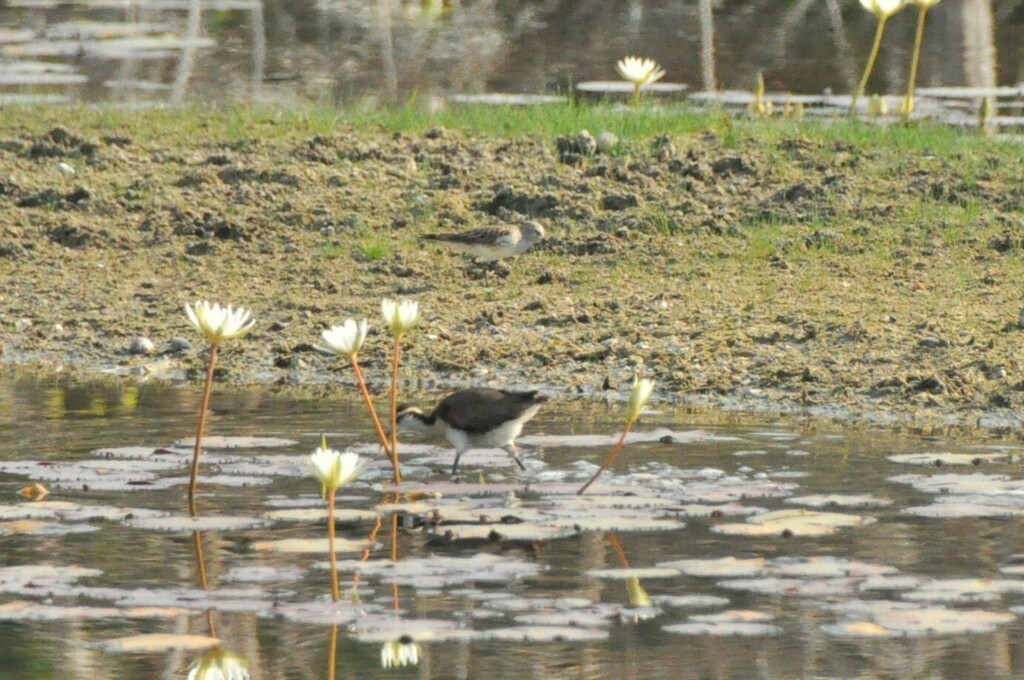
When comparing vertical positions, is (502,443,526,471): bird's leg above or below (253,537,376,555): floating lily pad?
above

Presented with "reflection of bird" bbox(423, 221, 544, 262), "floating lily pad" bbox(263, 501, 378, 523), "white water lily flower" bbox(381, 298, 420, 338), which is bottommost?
"floating lily pad" bbox(263, 501, 378, 523)

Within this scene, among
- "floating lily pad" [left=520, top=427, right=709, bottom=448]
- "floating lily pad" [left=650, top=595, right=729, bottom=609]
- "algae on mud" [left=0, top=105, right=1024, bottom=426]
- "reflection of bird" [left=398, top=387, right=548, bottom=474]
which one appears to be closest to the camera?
"floating lily pad" [left=650, top=595, right=729, bottom=609]

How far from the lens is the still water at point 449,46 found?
638 inches

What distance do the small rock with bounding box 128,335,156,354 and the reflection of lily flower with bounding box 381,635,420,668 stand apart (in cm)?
485

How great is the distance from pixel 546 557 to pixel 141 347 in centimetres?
416

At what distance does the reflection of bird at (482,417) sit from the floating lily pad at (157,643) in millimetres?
2098

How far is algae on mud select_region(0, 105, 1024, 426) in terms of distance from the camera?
9.05m

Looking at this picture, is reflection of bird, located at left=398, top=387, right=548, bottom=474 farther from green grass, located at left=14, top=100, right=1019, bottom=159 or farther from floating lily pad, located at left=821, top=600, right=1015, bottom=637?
green grass, located at left=14, top=100, right=1019, bottom=159

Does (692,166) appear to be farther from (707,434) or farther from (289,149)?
(707,434)

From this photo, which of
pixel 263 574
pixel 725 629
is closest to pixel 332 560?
pixel 263 574

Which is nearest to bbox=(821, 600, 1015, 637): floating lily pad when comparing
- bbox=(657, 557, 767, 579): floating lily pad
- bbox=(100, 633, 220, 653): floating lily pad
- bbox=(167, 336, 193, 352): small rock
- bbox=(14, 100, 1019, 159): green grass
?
bbox=(657, 557, 767, 579): floating lily pad

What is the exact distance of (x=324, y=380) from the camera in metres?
9.16

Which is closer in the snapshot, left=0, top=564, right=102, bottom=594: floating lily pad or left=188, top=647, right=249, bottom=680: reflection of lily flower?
left=188, top=647, right=249, bottom=680: reflection of lily flower

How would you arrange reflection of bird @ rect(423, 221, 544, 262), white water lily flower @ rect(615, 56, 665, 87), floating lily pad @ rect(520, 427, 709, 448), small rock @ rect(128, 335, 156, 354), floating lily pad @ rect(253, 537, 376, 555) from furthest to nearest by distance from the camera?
1. white water lily flower @ rect(615, 56, 665, 87)
2. reflection of bird @ rect(423, 221, 544, 262)
3. small rock @ rect(128, 335, 156, 354)
4. floating lily pad @ rect(520, 427, 709, 448)
5. floating lily pad @ rect(253, 537, 376, 555)
